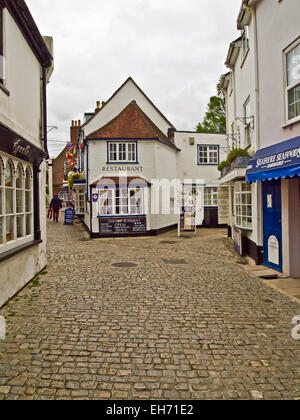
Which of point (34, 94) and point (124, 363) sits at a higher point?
point (34, 94)

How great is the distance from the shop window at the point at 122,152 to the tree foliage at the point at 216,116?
18568mm

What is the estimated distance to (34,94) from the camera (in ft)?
26.6

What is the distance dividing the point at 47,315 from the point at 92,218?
11609 millimetres

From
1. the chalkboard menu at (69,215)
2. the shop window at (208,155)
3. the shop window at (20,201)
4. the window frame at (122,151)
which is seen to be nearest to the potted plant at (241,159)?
the shop window at (20,201)

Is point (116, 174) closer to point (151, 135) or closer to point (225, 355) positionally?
point (151, 135)

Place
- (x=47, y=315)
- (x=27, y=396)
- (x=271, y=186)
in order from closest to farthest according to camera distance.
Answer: (x=27, y=396) < (x=47, y=315) < (x=271, y=186)

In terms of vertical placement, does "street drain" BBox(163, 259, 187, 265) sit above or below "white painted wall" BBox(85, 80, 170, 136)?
below

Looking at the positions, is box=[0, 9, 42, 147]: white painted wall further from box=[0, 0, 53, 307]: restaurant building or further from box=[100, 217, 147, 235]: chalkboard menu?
box=[100, 217, 147, 235]: chalkboard menu

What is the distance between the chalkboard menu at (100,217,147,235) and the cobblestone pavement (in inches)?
324

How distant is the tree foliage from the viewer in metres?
34.2

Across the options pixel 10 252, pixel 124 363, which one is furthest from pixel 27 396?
pixel 10 252

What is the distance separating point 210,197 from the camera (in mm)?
22484

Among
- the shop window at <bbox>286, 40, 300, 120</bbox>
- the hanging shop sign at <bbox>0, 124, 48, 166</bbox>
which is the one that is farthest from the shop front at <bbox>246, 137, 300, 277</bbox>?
the hanging shop sign at <bbox>0, 124, 48, 166</bbox>
